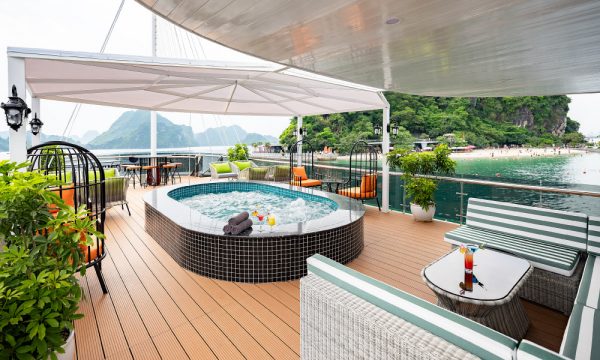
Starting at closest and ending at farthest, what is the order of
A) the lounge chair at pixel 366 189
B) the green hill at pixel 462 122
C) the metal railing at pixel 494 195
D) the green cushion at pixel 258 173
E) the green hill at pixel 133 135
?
the metal railing at pixel 494 195 < the lounge chair at pixel 366 189 < the green cushion at pixel 258 173 < the green hill at pixel 462 122 < the green hill at pixel 133 135

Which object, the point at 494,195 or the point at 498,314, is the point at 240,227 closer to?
the point at 498,314

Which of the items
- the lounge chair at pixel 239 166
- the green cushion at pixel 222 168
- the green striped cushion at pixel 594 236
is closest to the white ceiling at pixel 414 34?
the green striped cushion at pixel 594 236

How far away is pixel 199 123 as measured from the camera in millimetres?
11375

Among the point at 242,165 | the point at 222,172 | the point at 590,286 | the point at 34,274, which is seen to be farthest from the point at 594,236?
the point at 222,172

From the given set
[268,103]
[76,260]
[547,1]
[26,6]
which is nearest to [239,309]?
[76,260]

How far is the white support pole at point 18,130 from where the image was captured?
321cm

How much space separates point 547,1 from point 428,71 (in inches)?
75.8

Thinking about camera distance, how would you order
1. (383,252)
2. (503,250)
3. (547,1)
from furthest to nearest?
(383,252) → (503,250) → (547,1)

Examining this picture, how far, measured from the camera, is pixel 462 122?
78.5 feet

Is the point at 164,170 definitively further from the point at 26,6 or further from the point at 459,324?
the point at 459,324

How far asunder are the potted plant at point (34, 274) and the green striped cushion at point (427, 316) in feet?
4.55

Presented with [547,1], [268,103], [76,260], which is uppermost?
[268,103]

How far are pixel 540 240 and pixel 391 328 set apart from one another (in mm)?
3138

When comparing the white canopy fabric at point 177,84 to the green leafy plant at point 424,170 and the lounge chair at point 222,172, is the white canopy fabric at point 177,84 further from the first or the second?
the lounge chair at point 222,172
